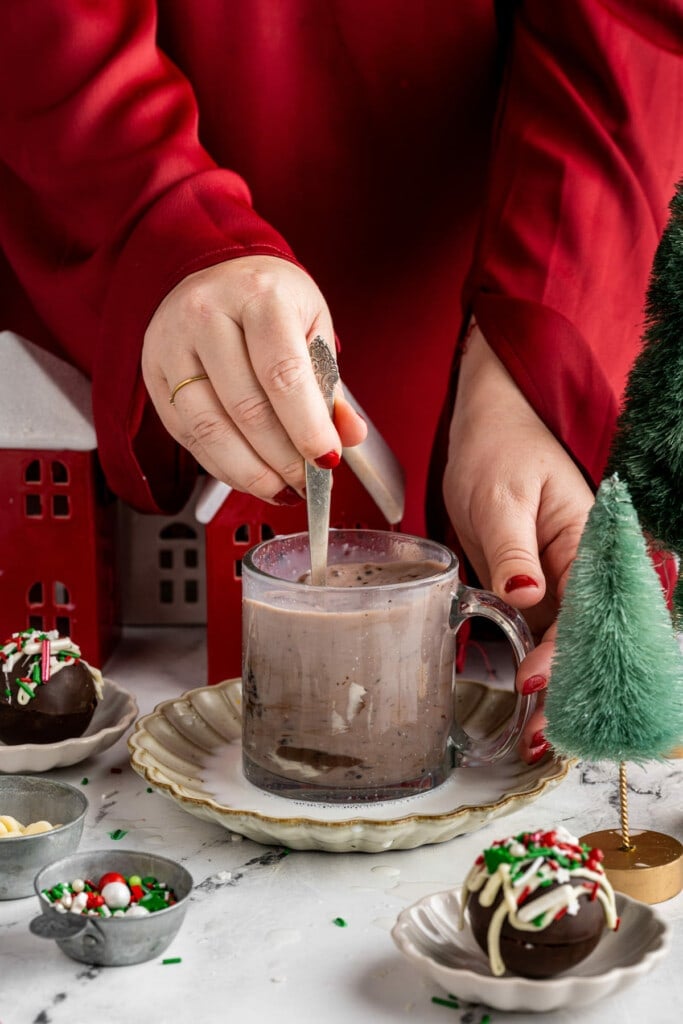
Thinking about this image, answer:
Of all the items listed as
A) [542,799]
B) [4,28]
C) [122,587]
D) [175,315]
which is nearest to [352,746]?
[542,799]

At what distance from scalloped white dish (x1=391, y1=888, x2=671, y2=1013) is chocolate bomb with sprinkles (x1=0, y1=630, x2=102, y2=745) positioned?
1.25ft

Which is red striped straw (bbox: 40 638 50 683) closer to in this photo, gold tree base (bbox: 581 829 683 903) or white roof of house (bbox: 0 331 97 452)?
white roof of house (bbox: 0 331 97 452)

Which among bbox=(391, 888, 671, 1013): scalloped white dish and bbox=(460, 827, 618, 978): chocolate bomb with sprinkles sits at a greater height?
bbox=(460, 827, 618, 978): chocolate bomb with sprinkles

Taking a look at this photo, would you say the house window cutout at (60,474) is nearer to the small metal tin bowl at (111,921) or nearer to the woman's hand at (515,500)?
the woman's hand at (515,500)

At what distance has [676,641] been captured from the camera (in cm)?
74

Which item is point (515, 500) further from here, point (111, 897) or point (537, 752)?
point (111, 897)

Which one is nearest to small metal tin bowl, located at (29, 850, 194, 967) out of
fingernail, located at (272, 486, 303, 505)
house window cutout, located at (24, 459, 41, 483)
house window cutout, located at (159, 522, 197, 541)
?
fingernail, located at (272, 486, 303, 505)

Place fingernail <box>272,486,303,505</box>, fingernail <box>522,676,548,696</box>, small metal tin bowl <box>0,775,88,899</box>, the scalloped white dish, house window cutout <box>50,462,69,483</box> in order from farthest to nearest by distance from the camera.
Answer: house window cutout <box>50,462,69,483</box>, fingernail <box>272,486,303,505</box>, fingernail <box>522,676,548,696</box>, small metal tin bowl <box>0,775,88,899</box>, the scalloped white dish

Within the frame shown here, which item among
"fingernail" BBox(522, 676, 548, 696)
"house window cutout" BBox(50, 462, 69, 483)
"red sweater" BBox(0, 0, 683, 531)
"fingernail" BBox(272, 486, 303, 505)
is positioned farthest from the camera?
"house window cutout" BBox(50, 462, 69, 483)

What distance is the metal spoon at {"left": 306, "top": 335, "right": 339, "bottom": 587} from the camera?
0.89 m

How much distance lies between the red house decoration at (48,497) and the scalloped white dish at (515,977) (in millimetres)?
630

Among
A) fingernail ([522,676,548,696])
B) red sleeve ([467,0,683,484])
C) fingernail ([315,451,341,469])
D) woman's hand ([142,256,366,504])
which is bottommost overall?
fingernail ([522,676,548,696])

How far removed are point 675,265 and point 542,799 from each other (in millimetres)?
418

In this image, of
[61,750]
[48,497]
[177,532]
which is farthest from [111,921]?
[177,532]
